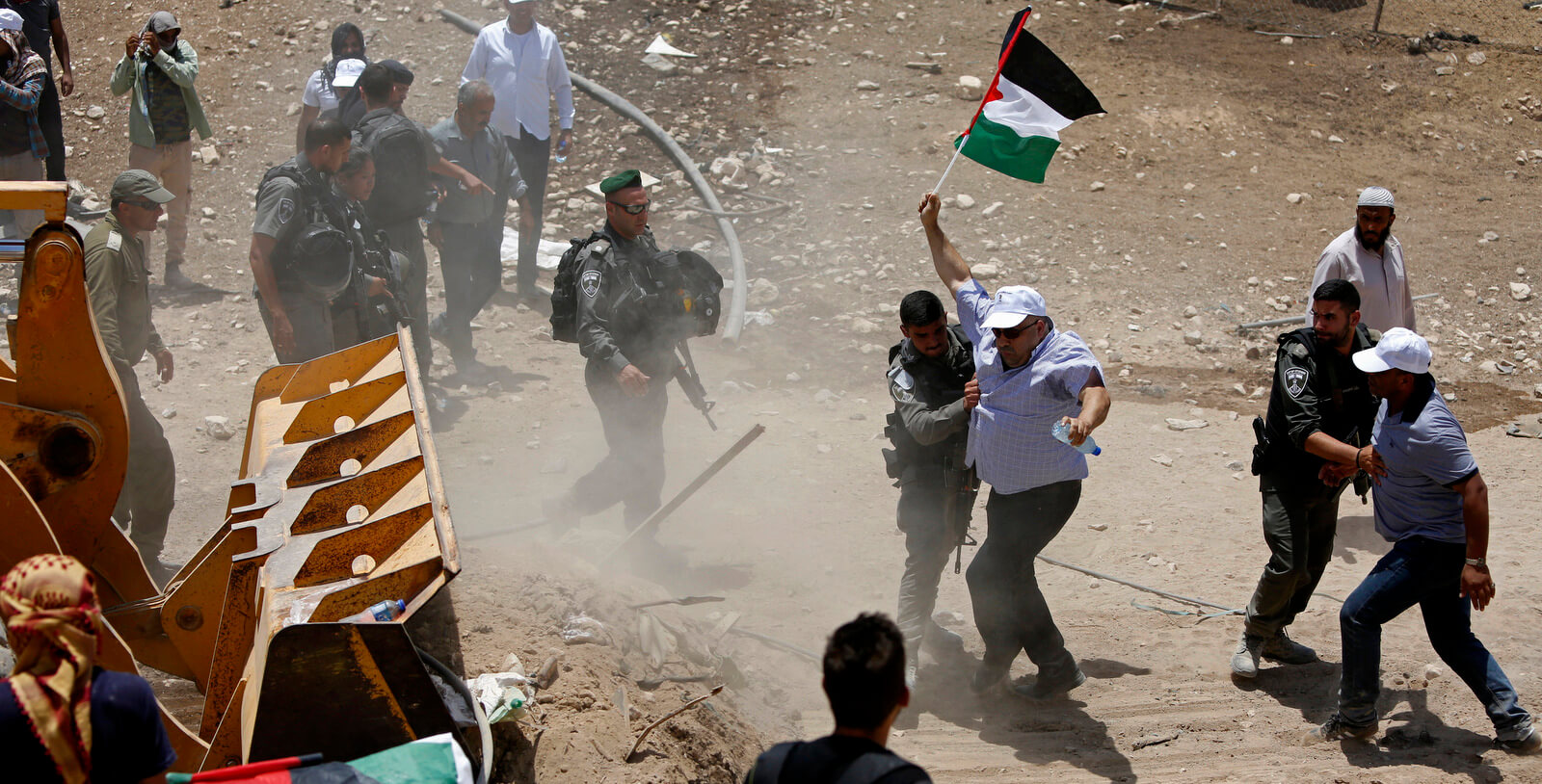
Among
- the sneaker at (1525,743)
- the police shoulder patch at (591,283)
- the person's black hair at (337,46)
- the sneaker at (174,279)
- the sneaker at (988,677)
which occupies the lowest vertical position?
the sneaker at (988,677)

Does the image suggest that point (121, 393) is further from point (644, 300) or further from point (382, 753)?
point (644, 300)

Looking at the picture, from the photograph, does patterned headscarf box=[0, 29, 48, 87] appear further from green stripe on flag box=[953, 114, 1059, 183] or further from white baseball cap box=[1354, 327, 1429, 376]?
white baseball cap box=[1354, 327, 1429, 376]

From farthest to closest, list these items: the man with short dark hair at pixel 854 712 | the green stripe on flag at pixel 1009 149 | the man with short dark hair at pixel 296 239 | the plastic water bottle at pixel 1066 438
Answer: the man with short dark hair at pixel 296 239, the green stripe on flag at pixel 1009 149, the plastic water bottle at pixel 1066 438, the man with short dark hair at pixel 854 712

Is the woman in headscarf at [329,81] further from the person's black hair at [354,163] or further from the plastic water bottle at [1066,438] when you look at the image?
the plastic water bottle at [1066,438]

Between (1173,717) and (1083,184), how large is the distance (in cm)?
787

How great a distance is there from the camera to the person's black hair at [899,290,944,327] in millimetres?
4344

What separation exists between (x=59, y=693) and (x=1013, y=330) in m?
3.04

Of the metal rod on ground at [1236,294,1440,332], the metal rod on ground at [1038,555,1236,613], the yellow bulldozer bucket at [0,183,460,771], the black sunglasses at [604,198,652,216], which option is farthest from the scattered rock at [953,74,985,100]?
the yellow bulldozer bucket at [0,183,460,771]

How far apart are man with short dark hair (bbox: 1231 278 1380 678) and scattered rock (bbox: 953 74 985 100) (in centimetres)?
838

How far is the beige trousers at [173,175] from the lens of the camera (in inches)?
328

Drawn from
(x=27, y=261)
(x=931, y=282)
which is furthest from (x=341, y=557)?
(x=931, y=282)

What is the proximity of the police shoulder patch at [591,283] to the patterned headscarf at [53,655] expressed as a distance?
10.9ft

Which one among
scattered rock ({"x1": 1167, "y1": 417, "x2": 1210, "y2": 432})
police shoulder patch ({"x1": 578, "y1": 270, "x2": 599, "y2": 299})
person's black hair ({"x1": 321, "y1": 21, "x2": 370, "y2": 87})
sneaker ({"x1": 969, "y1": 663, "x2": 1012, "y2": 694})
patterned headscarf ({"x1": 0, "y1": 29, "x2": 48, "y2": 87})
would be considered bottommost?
sneaker ({"x1": 969, "y1": 663, "x2": 1012, "y2": 694})

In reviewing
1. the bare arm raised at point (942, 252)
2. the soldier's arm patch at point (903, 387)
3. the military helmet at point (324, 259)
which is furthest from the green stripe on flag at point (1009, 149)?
the military helmet at point (324, 259)
